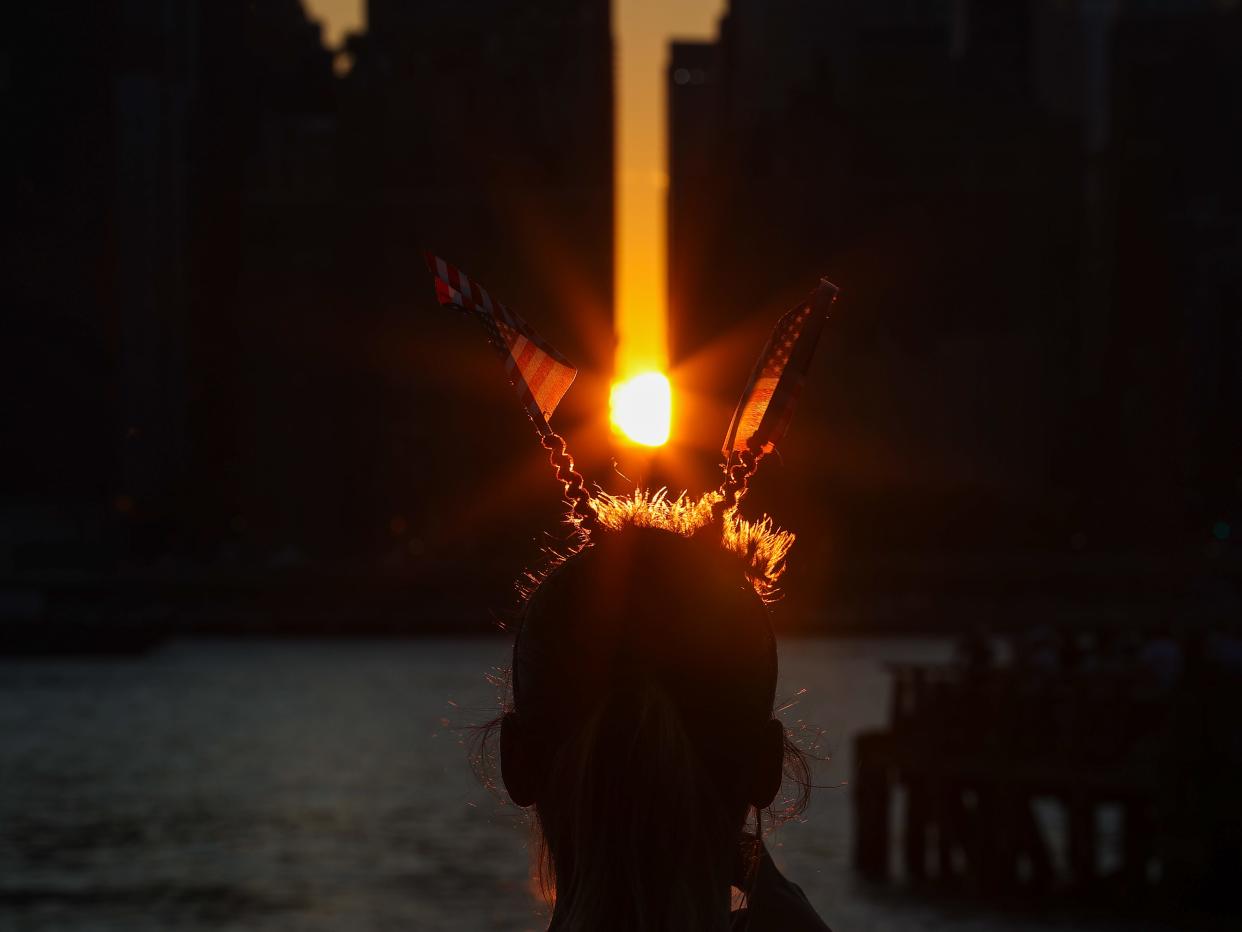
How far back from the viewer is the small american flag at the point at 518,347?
10.5 feet

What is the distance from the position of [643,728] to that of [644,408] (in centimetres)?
57

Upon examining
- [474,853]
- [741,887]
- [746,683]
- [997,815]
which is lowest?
[474,853]

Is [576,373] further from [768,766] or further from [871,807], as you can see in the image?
[871,807]

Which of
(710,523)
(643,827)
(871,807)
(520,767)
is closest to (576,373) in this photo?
(710,523)

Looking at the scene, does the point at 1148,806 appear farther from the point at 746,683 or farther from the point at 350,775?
the point at 350,775

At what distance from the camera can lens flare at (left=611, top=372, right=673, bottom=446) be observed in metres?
3.43

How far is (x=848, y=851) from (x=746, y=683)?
5798cm

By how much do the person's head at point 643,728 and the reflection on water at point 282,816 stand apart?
0.91 feet

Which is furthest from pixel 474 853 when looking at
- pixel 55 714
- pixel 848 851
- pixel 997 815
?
pixel 55 714

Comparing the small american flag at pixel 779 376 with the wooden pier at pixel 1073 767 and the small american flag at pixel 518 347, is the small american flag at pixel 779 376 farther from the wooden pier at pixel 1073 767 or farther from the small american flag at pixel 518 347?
the wooden pier at pixel 1073 767

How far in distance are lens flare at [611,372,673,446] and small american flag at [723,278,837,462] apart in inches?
6.3

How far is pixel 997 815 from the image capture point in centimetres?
3922

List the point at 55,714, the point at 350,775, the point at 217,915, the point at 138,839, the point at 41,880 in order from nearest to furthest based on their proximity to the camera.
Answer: the point at 217,915 → the point at 41,880 → the point at 138,839 → the point at 350,775 → the point at 55,714

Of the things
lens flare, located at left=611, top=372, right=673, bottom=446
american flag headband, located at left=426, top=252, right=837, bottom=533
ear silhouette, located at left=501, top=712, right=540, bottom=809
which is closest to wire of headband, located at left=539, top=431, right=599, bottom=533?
american flag headband, located at left=426, top=252, right=837, bottom=533
